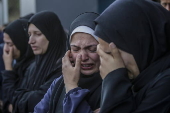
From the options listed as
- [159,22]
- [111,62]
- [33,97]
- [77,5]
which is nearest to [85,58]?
[111,62]

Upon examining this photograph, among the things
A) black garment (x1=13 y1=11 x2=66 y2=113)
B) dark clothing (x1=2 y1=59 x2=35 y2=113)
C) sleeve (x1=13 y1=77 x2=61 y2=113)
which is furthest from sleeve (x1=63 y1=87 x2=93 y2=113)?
dark clothing (x1=2 y1=59 x2=35 y2=113)

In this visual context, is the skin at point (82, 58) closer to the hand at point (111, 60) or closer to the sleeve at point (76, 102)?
the sleeve at point (76, 102)

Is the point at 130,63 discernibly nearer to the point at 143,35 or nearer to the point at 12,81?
the point at 143,35

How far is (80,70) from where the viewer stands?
8.25ft

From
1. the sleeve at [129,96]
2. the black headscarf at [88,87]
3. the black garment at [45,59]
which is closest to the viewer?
the sleeve at [129,96]

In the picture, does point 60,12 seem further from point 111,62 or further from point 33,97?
point 111,62

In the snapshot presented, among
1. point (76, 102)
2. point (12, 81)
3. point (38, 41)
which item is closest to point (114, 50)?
point (76, 102)

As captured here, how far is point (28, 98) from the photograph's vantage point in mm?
3340

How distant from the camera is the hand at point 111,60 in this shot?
76.2 inches

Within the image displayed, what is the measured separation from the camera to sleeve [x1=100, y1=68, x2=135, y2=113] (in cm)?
185

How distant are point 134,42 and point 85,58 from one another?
2.07 ft

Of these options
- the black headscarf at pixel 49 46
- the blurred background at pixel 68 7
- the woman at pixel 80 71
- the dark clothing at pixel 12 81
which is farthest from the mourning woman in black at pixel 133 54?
the blurred background at pixel 68 7

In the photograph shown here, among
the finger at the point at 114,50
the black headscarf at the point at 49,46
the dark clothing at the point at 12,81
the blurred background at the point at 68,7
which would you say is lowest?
the dark clothing at the point at 12,81

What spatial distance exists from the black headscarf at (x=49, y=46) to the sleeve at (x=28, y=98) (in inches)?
5.6
